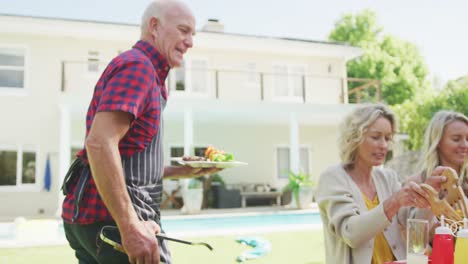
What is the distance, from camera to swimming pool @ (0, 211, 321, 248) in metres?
8.21

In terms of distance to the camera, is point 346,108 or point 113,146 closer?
point 113,146

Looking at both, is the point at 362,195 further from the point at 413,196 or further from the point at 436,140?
the point at 436,140

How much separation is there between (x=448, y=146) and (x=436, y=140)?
0.09m

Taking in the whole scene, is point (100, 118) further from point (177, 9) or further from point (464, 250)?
point (464, 250)

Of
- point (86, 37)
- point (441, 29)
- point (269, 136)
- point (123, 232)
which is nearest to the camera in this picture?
point (123, 232)

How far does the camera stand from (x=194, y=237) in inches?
324

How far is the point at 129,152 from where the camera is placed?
172 cm

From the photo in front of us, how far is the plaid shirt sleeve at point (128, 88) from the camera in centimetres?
157

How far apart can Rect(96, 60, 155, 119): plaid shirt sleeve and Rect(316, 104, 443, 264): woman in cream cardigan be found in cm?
131

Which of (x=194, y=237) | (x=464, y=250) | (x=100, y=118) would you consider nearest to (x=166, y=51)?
(x=100, y=118)

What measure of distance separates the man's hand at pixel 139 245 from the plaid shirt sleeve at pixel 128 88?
39 cm

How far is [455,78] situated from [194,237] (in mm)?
11429

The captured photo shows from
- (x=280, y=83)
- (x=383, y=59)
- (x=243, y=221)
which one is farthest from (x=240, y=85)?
(x=383, y=59)

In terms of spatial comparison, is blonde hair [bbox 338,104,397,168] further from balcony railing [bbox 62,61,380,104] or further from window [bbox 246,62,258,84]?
window [bbox 246,62,258,84]
